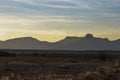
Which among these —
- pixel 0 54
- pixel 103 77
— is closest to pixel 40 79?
pixel 103 77

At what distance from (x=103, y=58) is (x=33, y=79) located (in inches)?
2059

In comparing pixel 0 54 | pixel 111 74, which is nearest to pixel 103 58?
pixel 0 54

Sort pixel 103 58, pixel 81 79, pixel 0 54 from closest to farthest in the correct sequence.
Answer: pixel 81 79 < pixel 103 58 < pixel 0 54

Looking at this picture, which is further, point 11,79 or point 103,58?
point 103,58

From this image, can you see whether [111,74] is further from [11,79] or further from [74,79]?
[11,79]

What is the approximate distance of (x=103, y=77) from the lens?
30.8 m

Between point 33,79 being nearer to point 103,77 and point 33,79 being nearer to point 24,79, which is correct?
point 24,79

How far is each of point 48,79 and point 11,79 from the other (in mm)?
2877

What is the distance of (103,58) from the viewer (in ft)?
274

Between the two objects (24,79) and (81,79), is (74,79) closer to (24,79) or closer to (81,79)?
(81,79)

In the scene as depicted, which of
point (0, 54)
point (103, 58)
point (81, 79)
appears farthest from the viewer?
point (0, 54)

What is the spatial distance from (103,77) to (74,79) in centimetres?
215

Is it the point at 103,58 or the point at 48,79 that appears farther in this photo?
the point at 103,58

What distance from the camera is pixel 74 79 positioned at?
100ft
